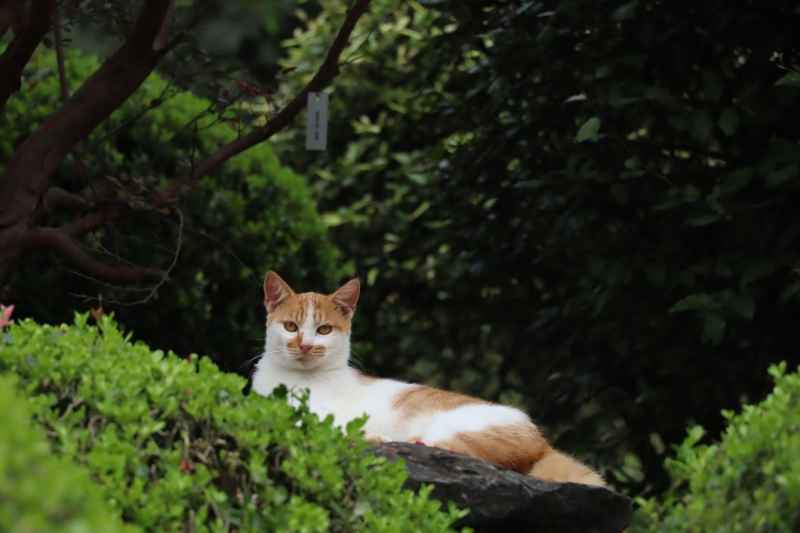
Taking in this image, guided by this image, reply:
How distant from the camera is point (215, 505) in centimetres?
261

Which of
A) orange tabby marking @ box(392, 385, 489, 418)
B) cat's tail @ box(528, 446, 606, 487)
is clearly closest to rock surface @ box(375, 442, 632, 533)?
cat's tail @ box(528, 446, 606, 487)

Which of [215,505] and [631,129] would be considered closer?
[215,505]

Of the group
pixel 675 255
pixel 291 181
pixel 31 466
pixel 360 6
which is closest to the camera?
pixel 31 466

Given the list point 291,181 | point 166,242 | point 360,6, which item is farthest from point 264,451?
point 291,181

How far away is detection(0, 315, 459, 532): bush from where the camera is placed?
8.45 feet

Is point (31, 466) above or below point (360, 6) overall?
above

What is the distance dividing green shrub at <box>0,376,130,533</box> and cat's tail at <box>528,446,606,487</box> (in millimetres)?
2224

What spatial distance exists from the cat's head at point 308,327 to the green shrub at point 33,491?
2.40m

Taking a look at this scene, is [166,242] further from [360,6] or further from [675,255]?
[675,255]

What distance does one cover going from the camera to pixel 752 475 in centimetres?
279

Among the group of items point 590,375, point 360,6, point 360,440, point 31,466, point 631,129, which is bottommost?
point 590,375

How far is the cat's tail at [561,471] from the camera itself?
3902mm

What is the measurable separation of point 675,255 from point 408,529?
261cm

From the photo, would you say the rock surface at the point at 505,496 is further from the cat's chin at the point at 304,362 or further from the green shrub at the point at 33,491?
the green shrub at the point at 33,491
